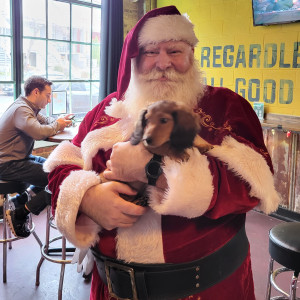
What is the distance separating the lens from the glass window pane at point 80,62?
16.7 feet

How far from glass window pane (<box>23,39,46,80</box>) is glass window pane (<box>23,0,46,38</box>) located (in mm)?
106

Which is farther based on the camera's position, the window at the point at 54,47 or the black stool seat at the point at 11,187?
the window at the point at 54,47

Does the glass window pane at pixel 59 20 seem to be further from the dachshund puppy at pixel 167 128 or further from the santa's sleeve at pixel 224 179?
the dachshund puppy at pixel 167 128

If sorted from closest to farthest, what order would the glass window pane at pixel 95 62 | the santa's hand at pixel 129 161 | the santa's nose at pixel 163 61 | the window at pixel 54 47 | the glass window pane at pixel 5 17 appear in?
the santa's hand at pixel 129 161, the santa's nose at pixel 163 61, the glass window pane at pixel 5 17, the window at pixel 54 47, the glass window pane at pixel 95 62

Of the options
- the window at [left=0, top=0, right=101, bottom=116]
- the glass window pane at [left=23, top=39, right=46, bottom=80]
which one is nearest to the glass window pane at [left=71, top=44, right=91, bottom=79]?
the window at [left=0, top=0, right=101, bottom=116]

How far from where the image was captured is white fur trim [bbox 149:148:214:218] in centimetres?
96

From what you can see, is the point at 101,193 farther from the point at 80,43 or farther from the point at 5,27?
the point at 80,43

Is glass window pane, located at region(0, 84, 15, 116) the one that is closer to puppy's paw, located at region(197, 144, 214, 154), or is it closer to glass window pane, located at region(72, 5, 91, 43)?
glass window pane, located at region(72, 5, 91, 43)

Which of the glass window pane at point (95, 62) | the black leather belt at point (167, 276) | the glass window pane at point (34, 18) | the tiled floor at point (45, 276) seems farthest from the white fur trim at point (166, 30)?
the glass window pane at point (95, 62)

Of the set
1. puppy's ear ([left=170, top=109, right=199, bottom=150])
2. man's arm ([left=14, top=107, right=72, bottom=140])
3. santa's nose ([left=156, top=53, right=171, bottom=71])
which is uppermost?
santa's nose ([left=156, top=53, right=171, bottom=71])

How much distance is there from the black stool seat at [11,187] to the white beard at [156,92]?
2.17m

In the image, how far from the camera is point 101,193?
1047 millimetres

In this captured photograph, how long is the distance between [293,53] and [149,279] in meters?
3.35

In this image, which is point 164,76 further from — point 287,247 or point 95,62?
point 95,62
